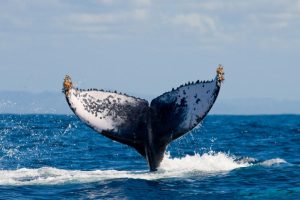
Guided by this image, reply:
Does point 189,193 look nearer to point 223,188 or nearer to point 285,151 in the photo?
point 223,188

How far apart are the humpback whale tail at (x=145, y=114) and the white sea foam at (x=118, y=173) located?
882 millimetres

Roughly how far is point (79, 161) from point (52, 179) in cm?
600

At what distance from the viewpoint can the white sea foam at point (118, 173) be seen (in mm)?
13414

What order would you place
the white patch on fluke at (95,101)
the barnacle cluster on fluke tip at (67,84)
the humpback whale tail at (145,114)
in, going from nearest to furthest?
the barnacle cluster on fluke tip at (67,84) < the white patch on fluke at (95,101) < the humpback whale tail at (145,114)

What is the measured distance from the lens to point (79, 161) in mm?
19562

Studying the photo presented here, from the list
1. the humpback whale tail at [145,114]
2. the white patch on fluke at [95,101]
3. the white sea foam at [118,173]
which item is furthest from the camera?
the white sea foam at [118,173]

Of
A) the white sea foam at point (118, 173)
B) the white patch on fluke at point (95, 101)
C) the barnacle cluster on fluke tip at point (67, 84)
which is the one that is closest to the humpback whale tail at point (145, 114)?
the white patch on fluke at point (95, 101)

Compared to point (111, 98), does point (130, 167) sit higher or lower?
lower

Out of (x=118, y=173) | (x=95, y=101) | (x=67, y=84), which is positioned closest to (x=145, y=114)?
(x=95, y=101)

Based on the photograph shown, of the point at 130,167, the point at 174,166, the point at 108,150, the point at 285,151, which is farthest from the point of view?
the point at 108,150

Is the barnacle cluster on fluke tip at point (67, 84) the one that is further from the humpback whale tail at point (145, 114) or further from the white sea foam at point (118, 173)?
the white sea foam at point (118, 173)

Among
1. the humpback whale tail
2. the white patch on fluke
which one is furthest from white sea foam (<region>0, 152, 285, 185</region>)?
the white patch on fluke

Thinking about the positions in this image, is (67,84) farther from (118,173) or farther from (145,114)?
(118,173)

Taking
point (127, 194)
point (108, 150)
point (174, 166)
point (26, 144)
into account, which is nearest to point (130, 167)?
point (174, 166)
